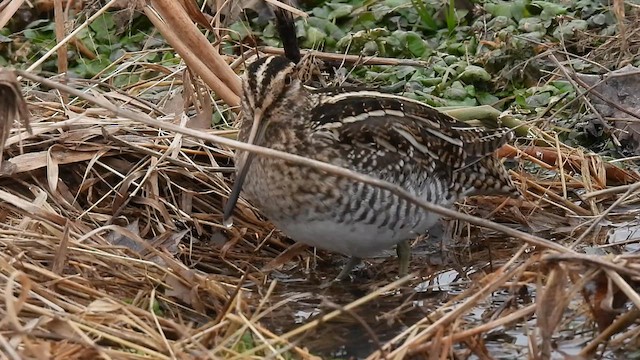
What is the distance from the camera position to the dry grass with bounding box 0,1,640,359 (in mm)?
3451

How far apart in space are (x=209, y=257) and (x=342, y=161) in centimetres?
71

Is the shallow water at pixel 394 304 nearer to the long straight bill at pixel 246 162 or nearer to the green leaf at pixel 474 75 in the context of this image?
the long straight bill at pixel 246 162

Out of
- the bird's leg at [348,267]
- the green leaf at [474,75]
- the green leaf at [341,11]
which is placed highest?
the green leaf at [341,11]

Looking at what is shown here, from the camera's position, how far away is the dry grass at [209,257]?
345 cm

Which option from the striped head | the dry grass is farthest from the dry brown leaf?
the striped head

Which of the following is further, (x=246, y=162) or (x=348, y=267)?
(x=348, y=267)

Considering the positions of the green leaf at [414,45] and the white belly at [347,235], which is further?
the green leaf at [414,45]

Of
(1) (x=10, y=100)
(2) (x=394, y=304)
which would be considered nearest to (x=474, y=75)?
(2) (x=394, y=304)

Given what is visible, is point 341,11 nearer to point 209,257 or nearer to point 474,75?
point 474,75

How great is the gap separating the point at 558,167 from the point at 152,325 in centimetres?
256

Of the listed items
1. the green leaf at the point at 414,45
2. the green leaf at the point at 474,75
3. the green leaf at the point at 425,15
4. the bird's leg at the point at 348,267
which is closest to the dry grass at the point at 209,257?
the bird's leg at the point at 348,267

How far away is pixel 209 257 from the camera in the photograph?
15.9ft

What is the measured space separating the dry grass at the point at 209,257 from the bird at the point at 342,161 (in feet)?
0.82

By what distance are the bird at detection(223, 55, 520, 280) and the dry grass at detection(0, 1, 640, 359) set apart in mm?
250
